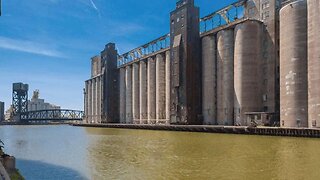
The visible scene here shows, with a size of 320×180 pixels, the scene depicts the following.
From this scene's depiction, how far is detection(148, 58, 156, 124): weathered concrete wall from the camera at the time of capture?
4803 inches

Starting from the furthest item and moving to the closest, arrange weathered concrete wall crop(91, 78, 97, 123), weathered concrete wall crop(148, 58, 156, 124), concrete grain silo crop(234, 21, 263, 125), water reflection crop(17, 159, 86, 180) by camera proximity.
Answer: weathered concrete wall crop(91, 78, 97, 123) < weathered concrete wall crop(148, 58, 156, 124) < concrete grain silo crop(234, 21, 263, 125) < water reflection crop(17, 159, 86, 180)

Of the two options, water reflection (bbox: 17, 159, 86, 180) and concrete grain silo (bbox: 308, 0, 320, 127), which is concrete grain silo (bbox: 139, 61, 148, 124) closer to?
concrete grain silo (bbox: 308, 0, 320, 127)

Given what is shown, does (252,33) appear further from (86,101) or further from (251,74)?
(86,101)

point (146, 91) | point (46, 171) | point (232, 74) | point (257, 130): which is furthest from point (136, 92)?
point (46, 171)

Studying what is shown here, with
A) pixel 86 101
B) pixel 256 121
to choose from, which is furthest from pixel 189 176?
pixel 86 101

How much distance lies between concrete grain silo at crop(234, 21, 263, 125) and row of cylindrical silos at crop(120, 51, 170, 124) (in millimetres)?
32079

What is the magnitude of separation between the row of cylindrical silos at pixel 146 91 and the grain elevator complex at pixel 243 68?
13.6 inches

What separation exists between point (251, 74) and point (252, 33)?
30.2 ft

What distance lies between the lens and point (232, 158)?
1177 inches

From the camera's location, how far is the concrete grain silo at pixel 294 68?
6462cm

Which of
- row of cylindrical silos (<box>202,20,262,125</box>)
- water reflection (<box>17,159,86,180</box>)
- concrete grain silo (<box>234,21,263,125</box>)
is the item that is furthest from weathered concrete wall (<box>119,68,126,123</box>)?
water reflection (<box>17,159,86,180</box>)

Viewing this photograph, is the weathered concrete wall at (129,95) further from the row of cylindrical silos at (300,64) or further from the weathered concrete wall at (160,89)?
the row of cylindrical silos at (300,64)

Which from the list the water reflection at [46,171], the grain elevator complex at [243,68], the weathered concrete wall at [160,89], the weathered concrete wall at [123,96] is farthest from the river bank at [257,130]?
the weathered concrete wall at [123,96]

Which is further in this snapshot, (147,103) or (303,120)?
(147,103)
